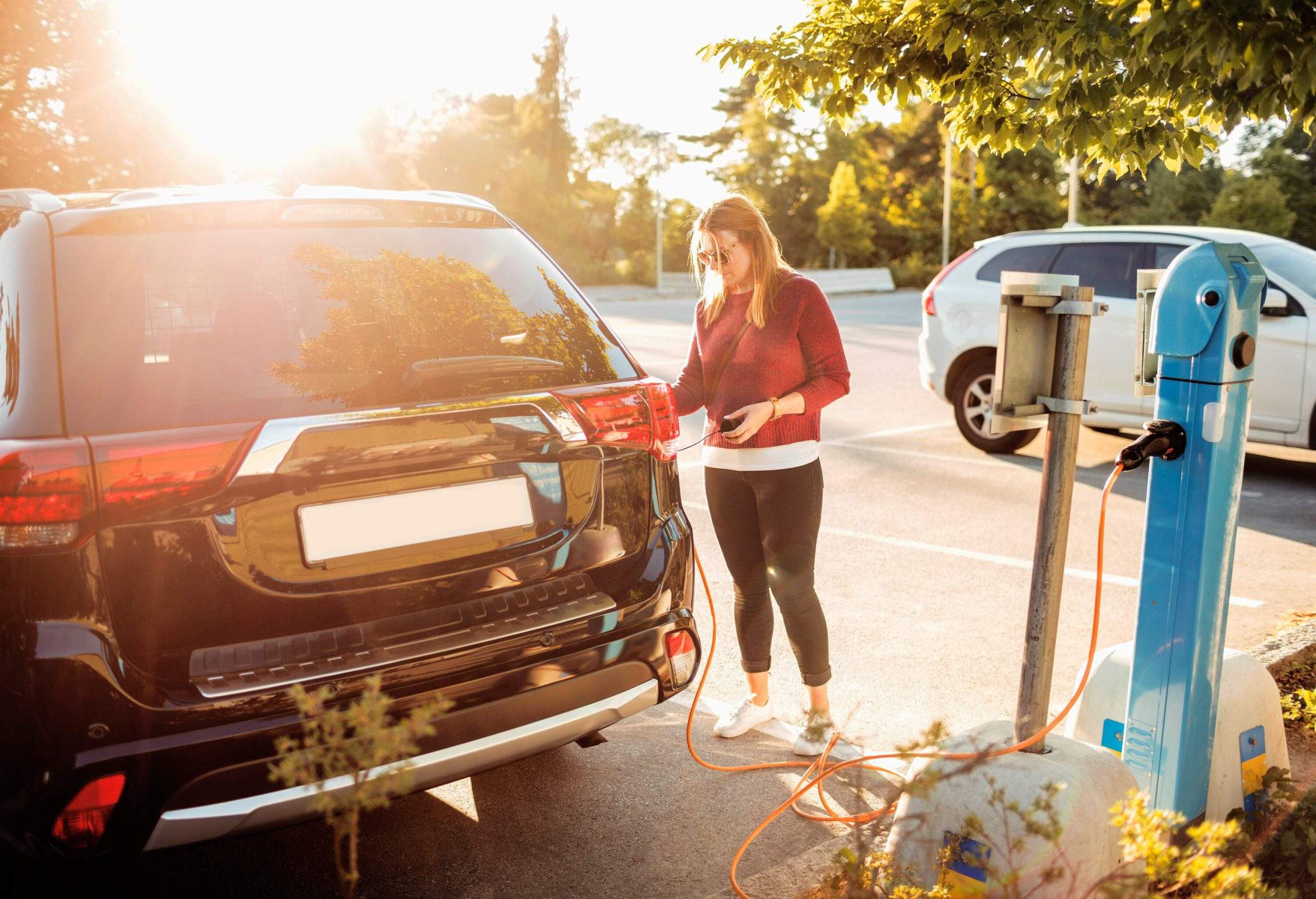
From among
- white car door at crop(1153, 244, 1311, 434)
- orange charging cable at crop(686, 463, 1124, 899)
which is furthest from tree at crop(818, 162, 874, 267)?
orange charging cable at crop(686, 463, 1124, 899)

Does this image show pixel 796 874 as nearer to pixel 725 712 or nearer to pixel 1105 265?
pixel 725 712

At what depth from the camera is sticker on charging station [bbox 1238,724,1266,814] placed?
2.90m

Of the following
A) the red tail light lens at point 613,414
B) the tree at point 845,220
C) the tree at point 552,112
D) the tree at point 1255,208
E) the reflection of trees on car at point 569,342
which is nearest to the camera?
the red tail light lens at point 613,414

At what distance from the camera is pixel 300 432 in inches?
93.4

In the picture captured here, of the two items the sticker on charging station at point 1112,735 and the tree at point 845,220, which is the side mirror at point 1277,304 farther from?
the tree at point 845,220

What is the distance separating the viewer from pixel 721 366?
12.1ft

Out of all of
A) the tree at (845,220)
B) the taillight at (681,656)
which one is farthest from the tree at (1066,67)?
the tree at (845,220)

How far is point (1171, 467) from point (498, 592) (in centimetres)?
161

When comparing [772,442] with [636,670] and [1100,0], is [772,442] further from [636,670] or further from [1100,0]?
[1100,0]

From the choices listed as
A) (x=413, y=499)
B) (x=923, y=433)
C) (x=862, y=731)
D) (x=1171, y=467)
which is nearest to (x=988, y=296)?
(x=923, y=433)

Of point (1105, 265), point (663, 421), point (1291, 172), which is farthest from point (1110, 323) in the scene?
point (1291, 172)

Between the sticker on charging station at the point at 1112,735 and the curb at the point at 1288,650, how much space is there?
3.76 feet

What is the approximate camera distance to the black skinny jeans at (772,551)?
358cm

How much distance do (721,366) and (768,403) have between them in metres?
0.32
